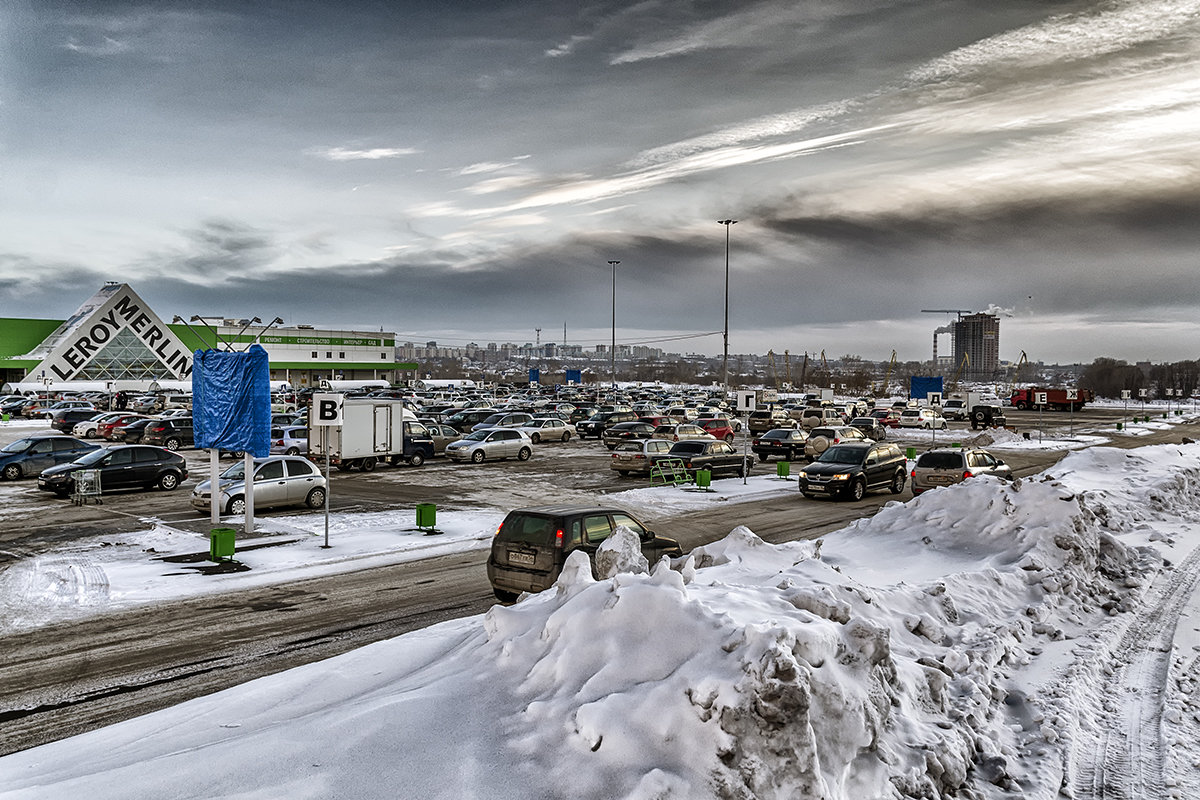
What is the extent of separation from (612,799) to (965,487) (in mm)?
12349

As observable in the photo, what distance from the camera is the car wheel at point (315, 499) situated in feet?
71.5

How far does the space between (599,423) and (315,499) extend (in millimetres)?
27837

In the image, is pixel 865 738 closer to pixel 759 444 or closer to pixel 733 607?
pixel 733 607

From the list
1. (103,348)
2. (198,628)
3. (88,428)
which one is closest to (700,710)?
(198,628)

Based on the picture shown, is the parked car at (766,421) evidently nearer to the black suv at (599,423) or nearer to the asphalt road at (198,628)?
the black suv at (599,423)

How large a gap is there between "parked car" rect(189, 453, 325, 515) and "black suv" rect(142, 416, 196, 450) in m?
19.0

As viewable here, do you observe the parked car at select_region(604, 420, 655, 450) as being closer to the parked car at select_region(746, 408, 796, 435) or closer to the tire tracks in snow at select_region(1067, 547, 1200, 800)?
the parked car at select_region(746, 408, 796, 435)

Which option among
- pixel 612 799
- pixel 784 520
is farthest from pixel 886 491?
pixel 612 799

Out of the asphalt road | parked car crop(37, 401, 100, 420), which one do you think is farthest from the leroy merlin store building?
the asphalt road

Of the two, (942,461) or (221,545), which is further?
(942,461)

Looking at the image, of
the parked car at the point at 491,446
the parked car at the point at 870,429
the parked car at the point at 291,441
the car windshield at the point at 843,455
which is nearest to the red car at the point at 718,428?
the parked car at the point at 870,429

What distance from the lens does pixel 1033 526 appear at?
517 inches

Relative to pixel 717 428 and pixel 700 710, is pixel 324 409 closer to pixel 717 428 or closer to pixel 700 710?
pixel 700 710

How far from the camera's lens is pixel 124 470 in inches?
957
